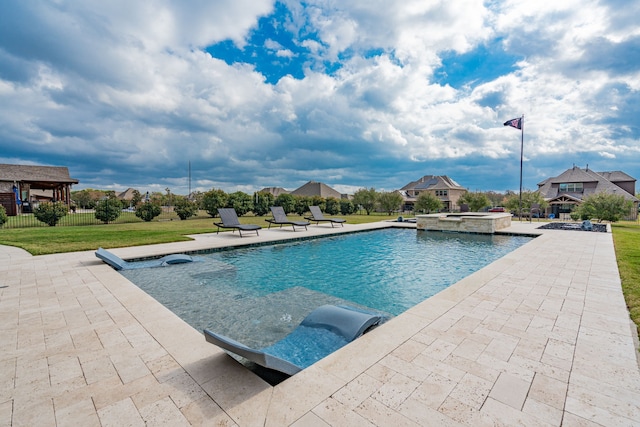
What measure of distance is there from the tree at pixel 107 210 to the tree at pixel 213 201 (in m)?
6.83

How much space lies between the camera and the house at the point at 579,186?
35.8 meters

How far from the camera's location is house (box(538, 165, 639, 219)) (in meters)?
35.8

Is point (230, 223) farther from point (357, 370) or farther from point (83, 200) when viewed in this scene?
point (83, 200)

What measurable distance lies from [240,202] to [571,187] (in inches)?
1766

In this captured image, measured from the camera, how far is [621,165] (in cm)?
4319

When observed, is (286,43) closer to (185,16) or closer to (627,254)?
(185,16)

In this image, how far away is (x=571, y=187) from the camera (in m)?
39.0

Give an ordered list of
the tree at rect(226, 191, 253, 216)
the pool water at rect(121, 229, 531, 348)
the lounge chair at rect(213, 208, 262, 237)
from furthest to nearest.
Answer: the tree at rect(226, 191, 253, 216) → the lounge chair at rect(213, 208, 262, 237) → the pool water at rect(121, 229, 531, 348)

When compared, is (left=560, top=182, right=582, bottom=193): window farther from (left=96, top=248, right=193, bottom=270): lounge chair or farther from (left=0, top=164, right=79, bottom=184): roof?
(left=0, top=164, right=79, bottom=184): roof

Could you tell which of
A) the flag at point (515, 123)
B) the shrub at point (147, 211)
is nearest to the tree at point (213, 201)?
the shrub at point (147, 211)

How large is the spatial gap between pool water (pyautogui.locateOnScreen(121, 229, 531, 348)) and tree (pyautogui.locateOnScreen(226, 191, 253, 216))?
1530 cm

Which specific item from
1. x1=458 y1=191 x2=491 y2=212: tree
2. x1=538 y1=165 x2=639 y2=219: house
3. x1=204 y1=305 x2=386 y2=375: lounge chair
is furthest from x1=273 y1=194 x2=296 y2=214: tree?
x1=538 y1=165 x2=639 y2=219: house

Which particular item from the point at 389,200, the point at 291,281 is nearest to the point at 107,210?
the point at 291,281

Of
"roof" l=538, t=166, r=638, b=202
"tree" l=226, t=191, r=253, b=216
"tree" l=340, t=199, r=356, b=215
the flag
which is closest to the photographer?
the flag
